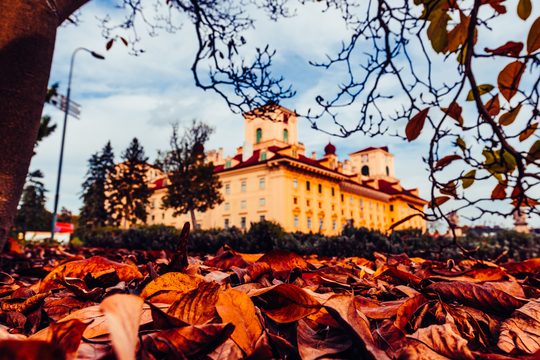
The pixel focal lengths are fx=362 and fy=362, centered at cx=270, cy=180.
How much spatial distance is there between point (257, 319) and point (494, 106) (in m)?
1.06

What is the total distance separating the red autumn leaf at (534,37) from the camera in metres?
0.95

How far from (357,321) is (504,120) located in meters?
0.91

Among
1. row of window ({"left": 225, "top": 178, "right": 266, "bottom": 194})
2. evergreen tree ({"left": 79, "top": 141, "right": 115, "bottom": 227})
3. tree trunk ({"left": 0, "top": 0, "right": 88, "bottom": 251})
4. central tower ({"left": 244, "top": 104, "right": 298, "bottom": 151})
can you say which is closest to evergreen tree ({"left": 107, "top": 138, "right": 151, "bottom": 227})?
evergreen tree ({"left": 79, "top": 141, "right": 115, "bottom": 227})

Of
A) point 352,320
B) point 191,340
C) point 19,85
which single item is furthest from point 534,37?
point 19,85

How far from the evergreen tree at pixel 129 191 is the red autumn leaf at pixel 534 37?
2040 inches

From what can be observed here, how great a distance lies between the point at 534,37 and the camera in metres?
0.96

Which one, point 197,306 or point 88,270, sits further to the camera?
point 88,270

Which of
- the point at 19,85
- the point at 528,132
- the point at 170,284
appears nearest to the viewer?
the point at 170,284

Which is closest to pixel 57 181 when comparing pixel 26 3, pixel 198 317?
pixel 26 3

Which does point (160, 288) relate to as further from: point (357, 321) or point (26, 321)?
point (357, 321)

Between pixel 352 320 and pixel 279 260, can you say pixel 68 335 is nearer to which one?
pixel 352 320

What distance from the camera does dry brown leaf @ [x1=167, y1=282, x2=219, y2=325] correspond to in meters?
0.74

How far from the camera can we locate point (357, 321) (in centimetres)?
74

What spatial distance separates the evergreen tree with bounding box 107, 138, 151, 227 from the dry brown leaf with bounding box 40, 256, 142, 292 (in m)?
50.9
